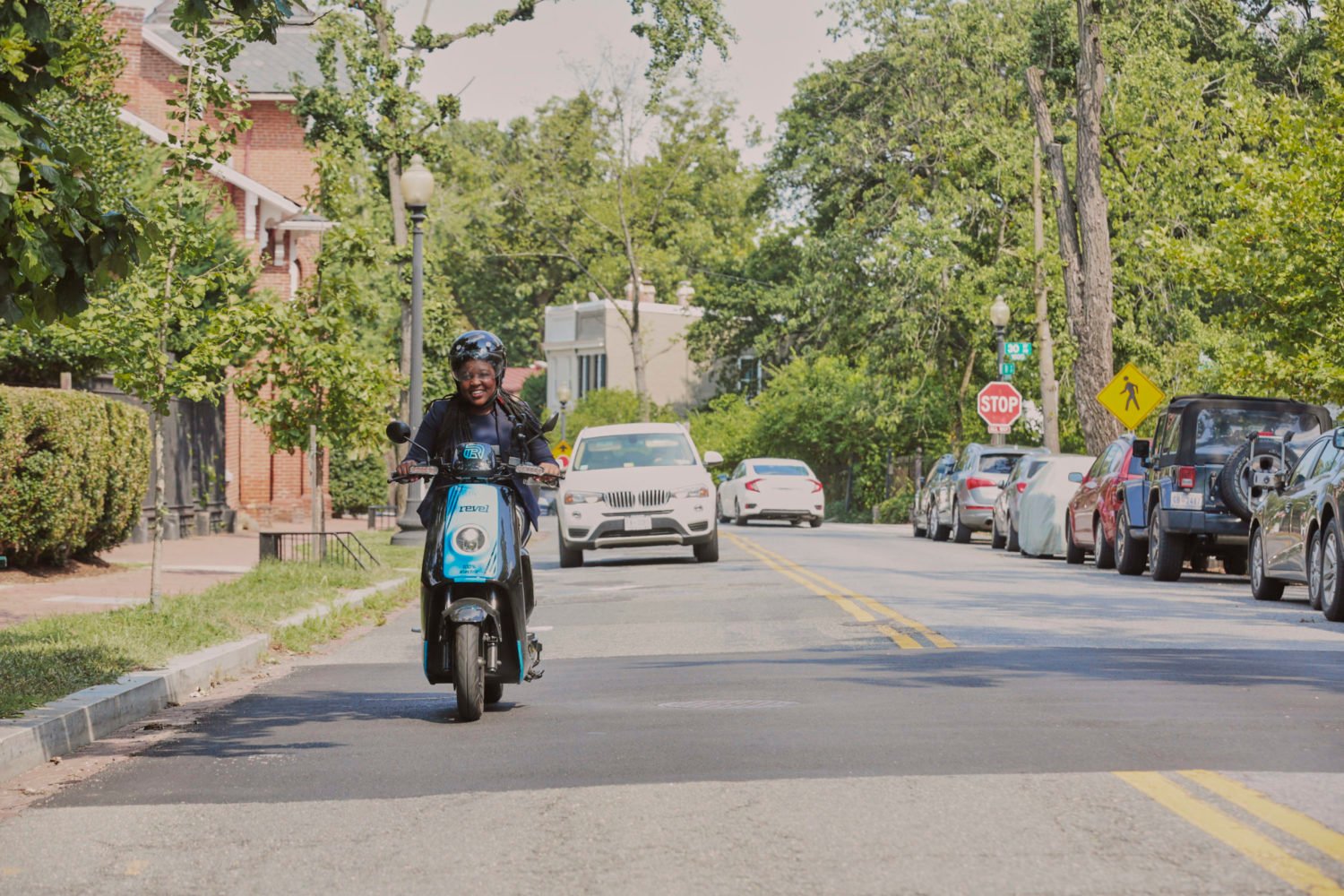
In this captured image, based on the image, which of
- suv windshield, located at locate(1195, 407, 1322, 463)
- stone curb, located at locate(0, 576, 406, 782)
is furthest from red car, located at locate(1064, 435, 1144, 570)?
stone curb, located at locate(0, 576, 406, 782)

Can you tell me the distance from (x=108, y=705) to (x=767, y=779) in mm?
4216

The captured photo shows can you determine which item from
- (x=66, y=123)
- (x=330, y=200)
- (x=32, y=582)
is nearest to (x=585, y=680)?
(x=32, y=582)

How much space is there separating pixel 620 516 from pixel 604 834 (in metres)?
17.9

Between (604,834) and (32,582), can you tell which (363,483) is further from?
(604,834)

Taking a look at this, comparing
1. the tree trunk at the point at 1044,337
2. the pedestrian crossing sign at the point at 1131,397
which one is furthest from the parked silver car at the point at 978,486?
the tree trunk at the point at 1044,337

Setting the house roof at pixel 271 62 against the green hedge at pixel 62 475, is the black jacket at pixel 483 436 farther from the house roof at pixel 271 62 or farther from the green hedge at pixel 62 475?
the house roof at pixel 271 62

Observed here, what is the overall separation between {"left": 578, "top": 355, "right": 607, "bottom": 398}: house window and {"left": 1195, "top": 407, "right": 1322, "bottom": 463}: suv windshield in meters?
63.1

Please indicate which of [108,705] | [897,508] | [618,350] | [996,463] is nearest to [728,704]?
[108,705]

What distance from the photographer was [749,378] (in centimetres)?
7650

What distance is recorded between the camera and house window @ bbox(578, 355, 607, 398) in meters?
84.9

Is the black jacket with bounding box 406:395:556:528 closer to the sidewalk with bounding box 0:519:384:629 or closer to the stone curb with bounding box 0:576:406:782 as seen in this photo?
the stone curb with bounding box 0:576:406:782

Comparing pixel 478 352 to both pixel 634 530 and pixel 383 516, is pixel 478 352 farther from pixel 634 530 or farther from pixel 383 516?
pixel 383 516

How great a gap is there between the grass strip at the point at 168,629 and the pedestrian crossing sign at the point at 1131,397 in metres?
15.5

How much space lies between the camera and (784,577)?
2175 cm
